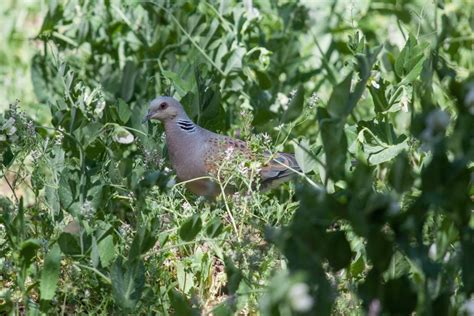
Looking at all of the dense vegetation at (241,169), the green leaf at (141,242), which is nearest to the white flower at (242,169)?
the dense vegetation at (241,169)

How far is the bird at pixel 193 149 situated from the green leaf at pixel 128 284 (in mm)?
1067

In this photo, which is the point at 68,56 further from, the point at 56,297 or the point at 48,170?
the point at 56,297

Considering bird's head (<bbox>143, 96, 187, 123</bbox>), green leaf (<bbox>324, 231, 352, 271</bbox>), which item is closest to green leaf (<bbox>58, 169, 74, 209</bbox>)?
bird's head (<bbox>143, 96, 187, 123</bbox>)

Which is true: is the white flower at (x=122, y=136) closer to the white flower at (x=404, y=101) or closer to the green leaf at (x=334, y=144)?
the white flower at (x=404, y=101)

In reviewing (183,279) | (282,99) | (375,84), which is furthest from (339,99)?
(282,99)

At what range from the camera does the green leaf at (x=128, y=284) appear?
289cm

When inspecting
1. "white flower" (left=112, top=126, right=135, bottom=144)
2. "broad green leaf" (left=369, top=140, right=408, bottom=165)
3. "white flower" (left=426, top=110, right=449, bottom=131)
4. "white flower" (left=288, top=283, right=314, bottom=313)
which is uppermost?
"white flower" (left=112, top=126, right=135, bottom=144)

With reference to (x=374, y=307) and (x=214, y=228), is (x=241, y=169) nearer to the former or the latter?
(x=214, y=228)

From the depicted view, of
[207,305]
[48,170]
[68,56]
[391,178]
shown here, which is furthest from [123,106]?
[391,178]

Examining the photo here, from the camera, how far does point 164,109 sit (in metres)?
4.10

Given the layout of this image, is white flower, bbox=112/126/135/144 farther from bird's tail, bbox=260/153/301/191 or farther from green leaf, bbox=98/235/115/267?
green leaf, bbox=98/235/115/267

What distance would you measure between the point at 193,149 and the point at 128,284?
3.92 ft

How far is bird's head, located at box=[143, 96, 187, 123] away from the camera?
161 inches

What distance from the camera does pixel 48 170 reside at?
11.5ft
